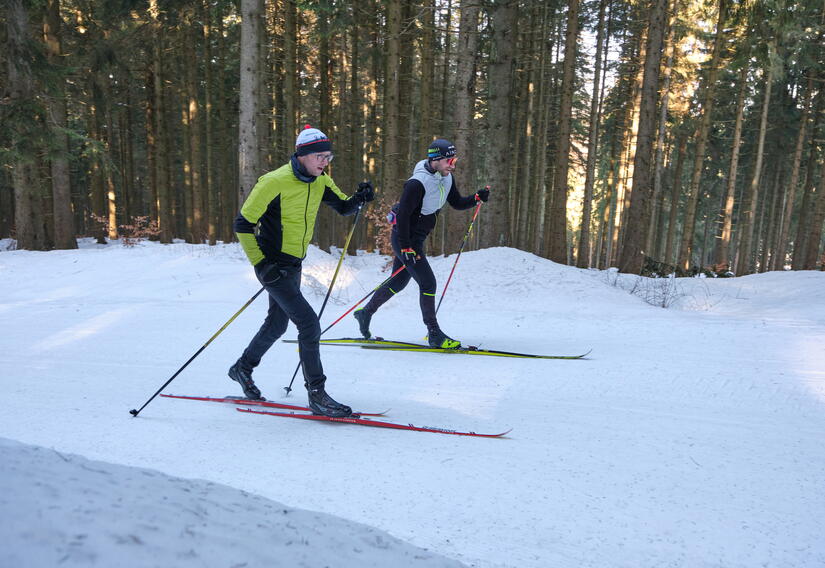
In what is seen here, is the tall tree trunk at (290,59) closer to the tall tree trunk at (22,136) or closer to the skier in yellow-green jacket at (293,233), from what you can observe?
the tall tree trunk at (22,136)

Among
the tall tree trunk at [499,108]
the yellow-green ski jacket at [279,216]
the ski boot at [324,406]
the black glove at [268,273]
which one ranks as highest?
the tall tree trunk at [499,108]

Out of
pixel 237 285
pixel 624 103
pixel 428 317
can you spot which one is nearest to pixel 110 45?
pixel 237 285

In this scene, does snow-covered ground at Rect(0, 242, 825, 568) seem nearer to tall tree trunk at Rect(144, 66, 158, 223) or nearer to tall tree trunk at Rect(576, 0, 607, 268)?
tall tree trunk at Rect(576, 0, 607, 268)

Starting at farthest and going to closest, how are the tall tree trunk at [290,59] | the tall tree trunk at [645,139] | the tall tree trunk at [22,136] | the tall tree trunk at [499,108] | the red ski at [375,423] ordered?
the tall tree trunk at [290,59] < the tall tree trunk at [645,139] < the tall tree trunk at [499,108] < the tall tree trunk at [22,136] < the red ski at [375,423]

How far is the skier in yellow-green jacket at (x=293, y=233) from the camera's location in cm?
395

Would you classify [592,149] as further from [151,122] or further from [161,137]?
[151,122]

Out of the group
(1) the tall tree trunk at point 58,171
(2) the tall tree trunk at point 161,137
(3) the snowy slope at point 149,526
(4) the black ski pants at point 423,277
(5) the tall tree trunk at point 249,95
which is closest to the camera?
(3) the snowy slope at point 149,526

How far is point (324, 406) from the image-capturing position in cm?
404

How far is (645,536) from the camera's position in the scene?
8.21 feet

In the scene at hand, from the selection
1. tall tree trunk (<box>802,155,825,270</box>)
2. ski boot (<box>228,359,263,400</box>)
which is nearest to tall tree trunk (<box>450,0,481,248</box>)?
ski boot (<box>228,359,263,400</box>)

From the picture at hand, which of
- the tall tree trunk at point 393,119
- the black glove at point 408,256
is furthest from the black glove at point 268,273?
the tall tree trunk at point 393,119

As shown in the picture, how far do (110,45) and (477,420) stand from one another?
18.9m

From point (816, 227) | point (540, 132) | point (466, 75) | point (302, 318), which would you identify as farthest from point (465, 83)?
point (540, 132)

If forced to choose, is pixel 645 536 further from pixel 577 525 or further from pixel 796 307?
pixel 796 307
